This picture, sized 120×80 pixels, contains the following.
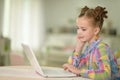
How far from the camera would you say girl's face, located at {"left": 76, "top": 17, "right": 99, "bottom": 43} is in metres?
1.70

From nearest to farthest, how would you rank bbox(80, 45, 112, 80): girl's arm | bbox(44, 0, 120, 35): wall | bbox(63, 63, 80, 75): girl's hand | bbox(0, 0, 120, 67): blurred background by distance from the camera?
bbox(80, 45, 112, 80): girl's arm
bbox(63, 63, 80, 75): girl's hand
bbox(0, 0, 120, 67): blurred background
bbox(44, 0, 120, 35): wall

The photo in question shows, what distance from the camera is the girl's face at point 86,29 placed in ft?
5.57

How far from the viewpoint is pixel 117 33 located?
617 cm

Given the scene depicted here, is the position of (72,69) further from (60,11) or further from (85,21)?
(60,11)

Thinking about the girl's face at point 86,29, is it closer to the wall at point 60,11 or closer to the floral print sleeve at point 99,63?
the floral print sleeve at point 99,63

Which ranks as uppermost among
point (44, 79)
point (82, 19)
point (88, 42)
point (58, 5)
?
point (58, 5)

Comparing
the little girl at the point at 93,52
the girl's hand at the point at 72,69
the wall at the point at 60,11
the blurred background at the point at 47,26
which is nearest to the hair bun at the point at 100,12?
the little girl at the point at 93,52

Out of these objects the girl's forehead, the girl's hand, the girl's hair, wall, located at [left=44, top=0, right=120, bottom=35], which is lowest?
the girl's hand

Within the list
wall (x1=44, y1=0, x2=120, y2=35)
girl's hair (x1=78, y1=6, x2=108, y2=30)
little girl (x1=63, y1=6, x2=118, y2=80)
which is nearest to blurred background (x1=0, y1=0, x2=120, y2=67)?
wall (x1=44, y1=0, x2=120, y2=35)

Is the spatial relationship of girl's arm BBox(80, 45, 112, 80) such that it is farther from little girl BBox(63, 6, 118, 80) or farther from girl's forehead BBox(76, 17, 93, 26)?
girl's forehead BBox(76, 17, 93, 26)

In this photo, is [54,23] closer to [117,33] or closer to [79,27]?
[117,33]

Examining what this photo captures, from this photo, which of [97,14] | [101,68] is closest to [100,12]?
[97,14]

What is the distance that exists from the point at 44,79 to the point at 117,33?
489 cm

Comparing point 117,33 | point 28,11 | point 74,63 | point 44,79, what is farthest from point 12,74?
point 28,11
